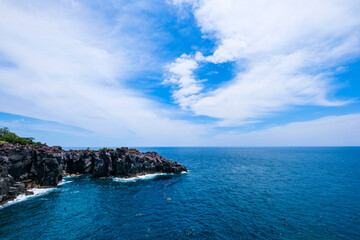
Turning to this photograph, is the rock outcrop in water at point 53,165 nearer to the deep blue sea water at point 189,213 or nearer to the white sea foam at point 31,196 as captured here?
the white sea foam at point 31,196

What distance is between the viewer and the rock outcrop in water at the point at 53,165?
4903 cm

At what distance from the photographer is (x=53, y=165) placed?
2346 inches

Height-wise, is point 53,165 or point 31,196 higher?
point 53,165

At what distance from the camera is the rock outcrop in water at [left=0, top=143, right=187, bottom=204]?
49.0 metres

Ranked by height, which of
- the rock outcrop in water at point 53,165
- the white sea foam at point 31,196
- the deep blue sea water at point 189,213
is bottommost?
the deep blue sea water at point 189,213

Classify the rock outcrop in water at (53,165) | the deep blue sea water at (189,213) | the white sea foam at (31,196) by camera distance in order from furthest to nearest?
the rock outcrop in water at (53,165), the white sea foam at (31,196), the deep blue sea water at (189,213)

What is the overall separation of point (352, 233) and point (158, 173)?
237ft

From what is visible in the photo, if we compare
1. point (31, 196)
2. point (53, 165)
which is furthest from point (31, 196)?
point (53, 165)

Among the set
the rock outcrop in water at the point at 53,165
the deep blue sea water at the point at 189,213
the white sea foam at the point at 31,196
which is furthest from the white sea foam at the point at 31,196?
the deep blue sea water at the point at 189,213

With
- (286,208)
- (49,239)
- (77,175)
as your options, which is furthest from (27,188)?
(286,208)

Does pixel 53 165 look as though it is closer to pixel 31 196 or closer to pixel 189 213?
pixel 31 196

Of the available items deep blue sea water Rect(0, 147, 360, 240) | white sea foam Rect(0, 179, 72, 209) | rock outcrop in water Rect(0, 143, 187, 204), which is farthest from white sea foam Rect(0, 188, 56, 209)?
deep blue sea water Rect(0, 147, 360, 240)

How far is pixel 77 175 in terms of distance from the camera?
79.9m

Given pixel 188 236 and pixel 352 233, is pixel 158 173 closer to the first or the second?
pixel 188 236
